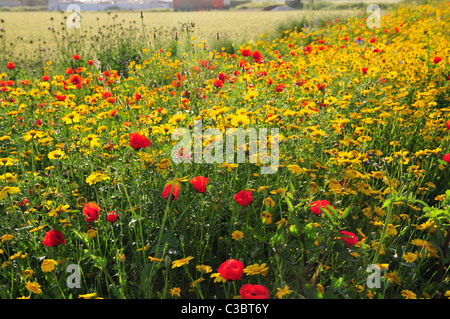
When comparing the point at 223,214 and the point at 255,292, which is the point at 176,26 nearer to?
the point at 223,214

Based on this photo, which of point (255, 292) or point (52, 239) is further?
point (52, 239)

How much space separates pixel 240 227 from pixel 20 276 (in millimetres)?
1066

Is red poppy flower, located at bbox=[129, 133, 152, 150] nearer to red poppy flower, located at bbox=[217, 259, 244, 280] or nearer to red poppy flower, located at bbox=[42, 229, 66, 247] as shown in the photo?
red poppy flower, located at bbox=[42, 229, 66, 247]

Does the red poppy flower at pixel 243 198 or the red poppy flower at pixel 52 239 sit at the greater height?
the red poppy flower at pixel 243 198

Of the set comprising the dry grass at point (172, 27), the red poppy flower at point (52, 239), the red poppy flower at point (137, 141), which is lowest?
the red poppy flower at point (52, 239)

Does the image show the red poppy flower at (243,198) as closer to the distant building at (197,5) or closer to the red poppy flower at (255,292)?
the red poppy flower at (255,292)
